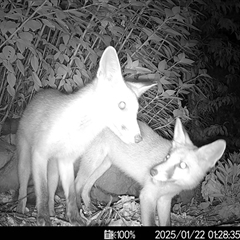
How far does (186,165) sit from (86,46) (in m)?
0.96

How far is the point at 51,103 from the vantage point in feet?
6.63

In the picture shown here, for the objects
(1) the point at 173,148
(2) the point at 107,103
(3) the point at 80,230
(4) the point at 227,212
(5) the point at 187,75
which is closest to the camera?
(3) the point at 80,230

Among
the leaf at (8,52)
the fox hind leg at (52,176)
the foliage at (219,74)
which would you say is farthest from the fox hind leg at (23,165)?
the foliage at (219,74)

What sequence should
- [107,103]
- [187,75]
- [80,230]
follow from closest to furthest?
[80,230] → [107,103] → [187,75]

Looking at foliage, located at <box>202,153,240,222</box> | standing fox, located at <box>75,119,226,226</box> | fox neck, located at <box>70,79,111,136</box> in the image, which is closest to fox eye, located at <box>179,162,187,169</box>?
standing fox, located at <box>75,119,226,226</box>

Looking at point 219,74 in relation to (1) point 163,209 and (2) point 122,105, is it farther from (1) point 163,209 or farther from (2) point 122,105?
(2) point 122,105

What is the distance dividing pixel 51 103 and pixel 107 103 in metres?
0.47

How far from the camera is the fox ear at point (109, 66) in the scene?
167 centimetres

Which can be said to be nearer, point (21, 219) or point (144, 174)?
point (21, 219)

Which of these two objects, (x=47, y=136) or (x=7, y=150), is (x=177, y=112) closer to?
(x=47, y=136)

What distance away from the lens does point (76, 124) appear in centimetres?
181

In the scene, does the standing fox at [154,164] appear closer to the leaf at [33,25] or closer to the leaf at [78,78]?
the leaf at [78,78]

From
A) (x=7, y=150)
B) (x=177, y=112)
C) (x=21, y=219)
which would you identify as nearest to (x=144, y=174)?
(x=177, y=112)

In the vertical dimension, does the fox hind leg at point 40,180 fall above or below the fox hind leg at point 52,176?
above
